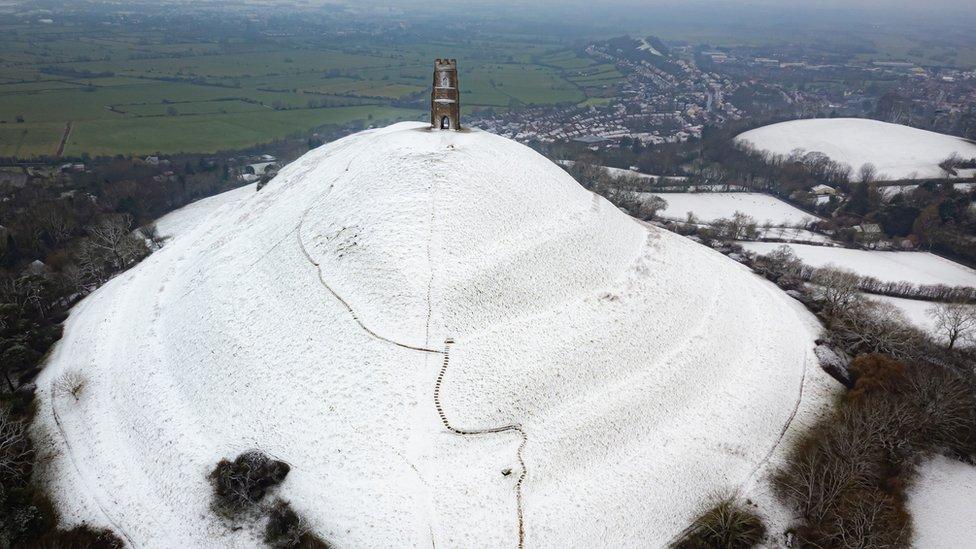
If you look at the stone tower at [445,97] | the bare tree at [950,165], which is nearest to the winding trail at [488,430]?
the stone tower at [445,97]

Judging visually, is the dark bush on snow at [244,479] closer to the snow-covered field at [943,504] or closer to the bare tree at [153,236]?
the snow-covered field at [943,504]

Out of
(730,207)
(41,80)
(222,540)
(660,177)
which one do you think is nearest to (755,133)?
(660,177)

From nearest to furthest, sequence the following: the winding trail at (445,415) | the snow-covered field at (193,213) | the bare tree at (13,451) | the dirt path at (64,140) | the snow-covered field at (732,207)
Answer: the winding trail at (445,415) < the bare tree at (13,451) < the snow-covered field at (193,213) < the snow-covered field at (732,207) < the dirt path at (64,140)

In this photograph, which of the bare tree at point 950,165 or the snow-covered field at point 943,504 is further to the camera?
the bare tree at point 950,165

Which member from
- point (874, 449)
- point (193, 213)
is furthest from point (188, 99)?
point (874, 449)

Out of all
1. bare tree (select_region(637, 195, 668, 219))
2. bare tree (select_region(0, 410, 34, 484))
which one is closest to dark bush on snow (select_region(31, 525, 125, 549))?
bare tree (select_region(0, 410, 34, 484))
